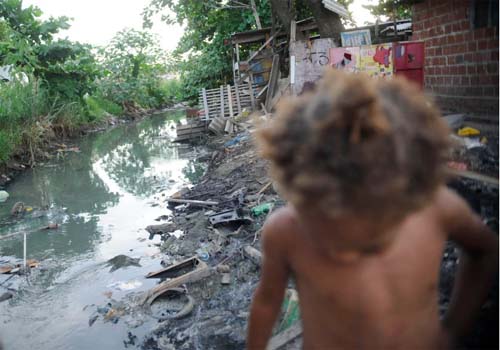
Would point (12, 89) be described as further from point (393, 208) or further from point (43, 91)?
point (393, 208)

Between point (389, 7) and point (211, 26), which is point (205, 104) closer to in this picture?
point (211, 26)

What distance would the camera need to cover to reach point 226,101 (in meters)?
16.6

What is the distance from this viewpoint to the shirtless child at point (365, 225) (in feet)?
3.00

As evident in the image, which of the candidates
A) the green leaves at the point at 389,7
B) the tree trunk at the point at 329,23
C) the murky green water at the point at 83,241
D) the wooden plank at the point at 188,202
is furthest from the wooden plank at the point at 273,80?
the wooden plank at the point at 188,202

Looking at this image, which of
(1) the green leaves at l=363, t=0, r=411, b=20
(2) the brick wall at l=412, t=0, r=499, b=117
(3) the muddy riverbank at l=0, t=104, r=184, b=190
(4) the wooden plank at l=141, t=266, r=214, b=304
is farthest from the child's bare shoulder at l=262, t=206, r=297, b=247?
(3) the muddy riverbank at l=0, t=104, r=184, b=190

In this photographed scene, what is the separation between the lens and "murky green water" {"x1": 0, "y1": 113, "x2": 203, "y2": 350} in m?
5.29

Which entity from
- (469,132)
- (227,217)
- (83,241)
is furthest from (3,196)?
(469,132)

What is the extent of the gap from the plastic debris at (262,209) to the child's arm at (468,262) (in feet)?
18.7

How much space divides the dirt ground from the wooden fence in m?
5.41

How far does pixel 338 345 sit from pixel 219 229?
6.09 meters

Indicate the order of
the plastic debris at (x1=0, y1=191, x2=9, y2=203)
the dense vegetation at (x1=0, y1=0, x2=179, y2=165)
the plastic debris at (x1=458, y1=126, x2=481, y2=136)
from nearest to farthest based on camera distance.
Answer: the plastic debris at (x1=458, y1=126, x2=481, y2=136) → the plastic debris at (x1=0, y1=191, x2=9, y2=203) → the dense vegetation at (x1=0, y1=0, x2=179, y2=165)

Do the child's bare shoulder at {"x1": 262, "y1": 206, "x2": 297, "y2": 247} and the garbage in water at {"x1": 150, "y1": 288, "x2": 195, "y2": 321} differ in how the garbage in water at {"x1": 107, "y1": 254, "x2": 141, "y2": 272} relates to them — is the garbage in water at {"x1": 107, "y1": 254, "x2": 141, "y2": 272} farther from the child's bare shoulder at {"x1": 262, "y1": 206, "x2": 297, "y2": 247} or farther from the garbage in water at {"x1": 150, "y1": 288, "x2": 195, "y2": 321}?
the child's bare shoulder at {"x1": 262, "y1": 206, "x2": 297, "y2": 247}

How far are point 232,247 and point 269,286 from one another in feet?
16.8

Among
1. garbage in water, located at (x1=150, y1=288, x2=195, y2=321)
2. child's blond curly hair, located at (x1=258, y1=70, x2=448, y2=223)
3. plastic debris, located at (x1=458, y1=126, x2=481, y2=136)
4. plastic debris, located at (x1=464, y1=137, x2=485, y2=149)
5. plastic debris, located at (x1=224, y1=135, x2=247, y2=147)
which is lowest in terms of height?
garbage in water, located at (x1=150, y1=288, x2=195, y2=321)
